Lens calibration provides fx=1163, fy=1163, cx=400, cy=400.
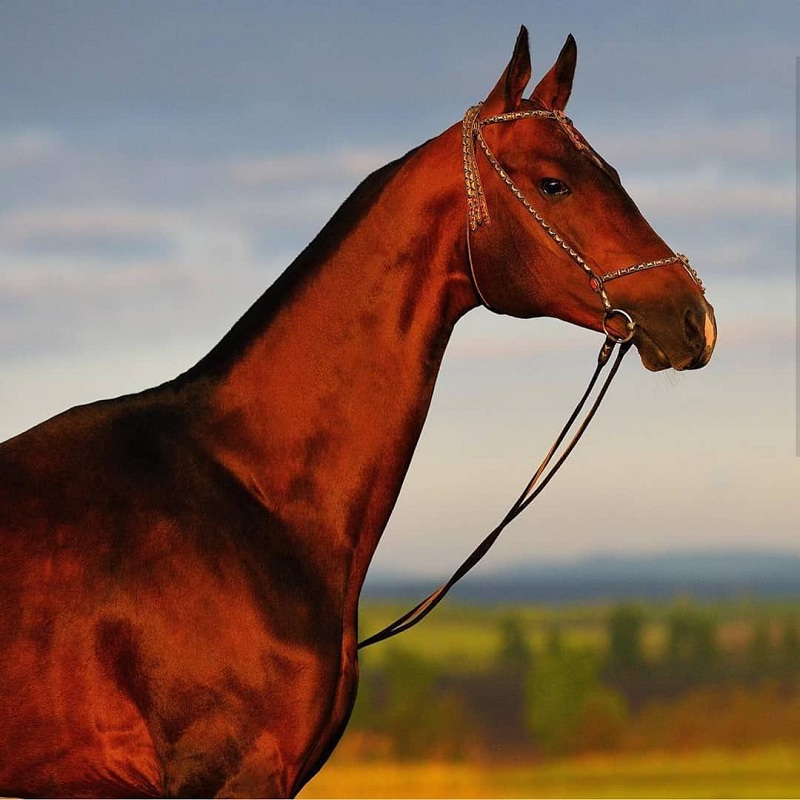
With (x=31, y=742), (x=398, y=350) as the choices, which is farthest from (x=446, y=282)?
(x=31, y=742)

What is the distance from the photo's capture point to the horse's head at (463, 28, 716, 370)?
3480mm

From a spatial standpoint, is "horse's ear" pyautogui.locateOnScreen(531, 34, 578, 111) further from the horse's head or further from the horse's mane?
the horse's mane

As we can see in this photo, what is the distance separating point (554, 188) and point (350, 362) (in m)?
0.81

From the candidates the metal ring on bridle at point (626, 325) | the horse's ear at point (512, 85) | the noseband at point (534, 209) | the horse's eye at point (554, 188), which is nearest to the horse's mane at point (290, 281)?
the noseband at point (534, 209)

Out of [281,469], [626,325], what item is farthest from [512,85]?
[281,469]

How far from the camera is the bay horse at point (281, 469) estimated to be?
3.08 m

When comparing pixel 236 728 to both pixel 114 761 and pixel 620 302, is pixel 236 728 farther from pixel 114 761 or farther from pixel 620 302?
pixel 620 302

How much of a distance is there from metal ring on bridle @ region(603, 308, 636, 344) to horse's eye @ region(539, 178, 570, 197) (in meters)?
0.39

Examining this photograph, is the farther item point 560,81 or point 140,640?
point 560,81

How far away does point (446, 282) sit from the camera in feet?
11.7

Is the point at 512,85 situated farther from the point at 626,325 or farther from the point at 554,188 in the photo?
the point at 626,325

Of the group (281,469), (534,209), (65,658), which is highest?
(534,209)

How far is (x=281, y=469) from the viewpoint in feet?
11.2

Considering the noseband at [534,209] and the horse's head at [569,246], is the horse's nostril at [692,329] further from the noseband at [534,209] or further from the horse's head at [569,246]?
the noseband at [534,209]
